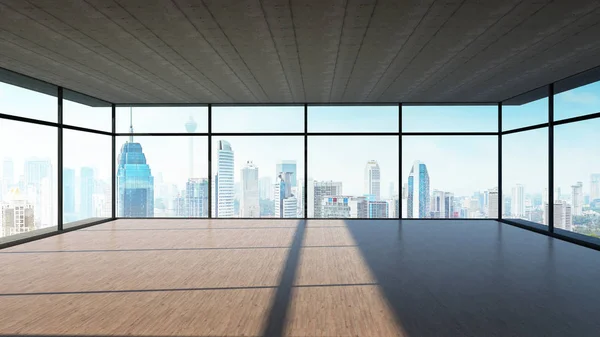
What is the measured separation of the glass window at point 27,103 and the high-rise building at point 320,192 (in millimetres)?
6386

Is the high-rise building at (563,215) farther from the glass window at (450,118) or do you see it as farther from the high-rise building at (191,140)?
the high-rise building at (191,140)

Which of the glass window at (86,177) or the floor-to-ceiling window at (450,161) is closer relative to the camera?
the glass window at (86,177)

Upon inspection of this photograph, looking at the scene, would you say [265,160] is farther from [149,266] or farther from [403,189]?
[149,266]

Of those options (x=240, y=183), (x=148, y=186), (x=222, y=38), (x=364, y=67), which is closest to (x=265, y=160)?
(x=240, y=183)

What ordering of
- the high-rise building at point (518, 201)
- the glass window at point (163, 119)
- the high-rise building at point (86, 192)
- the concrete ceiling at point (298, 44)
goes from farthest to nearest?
the glass window at point (163, 119), the high-rise building at point (518, 201), the high-rise building at point (86, 192), the concrete ceiling at point (298, 44)

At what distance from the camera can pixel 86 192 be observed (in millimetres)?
9680

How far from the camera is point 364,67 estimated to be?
683 centimetres

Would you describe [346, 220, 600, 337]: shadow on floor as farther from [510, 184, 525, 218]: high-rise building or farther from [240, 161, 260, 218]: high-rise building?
[240, 161, 260, 218]: high-rise building

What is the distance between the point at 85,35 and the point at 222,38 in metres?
1.84

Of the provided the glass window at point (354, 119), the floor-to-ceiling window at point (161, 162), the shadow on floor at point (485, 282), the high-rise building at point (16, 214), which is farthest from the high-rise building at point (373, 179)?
the high-rise building at point (16, 214)

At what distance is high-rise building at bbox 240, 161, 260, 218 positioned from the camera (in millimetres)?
10547

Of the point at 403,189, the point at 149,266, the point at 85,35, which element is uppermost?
the point at 85,35

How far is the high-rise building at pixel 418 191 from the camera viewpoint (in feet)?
34.3

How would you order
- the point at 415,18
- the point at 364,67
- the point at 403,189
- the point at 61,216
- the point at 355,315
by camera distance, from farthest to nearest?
the point at 403,189
the point at 61,216
the point at 364,67
the point at 415,18
the point at 355,315
